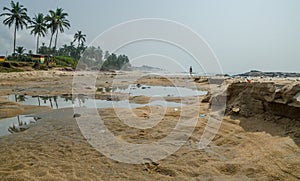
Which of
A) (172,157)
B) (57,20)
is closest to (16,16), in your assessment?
(57,20)

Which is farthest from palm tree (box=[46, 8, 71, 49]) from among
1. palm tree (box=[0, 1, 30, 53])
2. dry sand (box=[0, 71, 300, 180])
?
dry sand (box=[0, 71, 300, 180])

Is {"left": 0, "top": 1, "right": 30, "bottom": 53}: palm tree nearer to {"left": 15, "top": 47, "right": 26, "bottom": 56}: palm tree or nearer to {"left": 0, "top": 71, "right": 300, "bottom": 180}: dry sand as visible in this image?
{"left": 15, "top": 47, "right": 26, "bottom": 56}: palm tree

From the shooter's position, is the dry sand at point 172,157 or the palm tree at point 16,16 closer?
the dry sand at point 172,157

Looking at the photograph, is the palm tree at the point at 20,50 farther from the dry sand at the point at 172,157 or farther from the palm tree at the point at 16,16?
the dry sand at the point at 172,157

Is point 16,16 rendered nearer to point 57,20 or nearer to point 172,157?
point 57,20

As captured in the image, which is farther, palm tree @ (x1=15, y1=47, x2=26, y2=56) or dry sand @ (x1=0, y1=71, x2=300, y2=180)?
palm tree @ (x1=15, y1=47, x2=26, y2=56)

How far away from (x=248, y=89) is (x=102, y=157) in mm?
5107

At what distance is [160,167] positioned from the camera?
3.99 m

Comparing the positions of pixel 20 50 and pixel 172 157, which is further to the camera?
pixel 20 50

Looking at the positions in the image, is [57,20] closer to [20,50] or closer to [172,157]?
[20,50]

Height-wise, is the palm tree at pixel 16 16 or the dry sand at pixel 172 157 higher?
the palm tree at pixel 16 16

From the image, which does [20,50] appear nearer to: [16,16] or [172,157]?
[16,16]

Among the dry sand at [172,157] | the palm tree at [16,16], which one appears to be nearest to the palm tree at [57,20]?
the palm tree at [16,16]

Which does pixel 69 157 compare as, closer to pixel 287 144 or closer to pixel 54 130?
pixel 54 130
